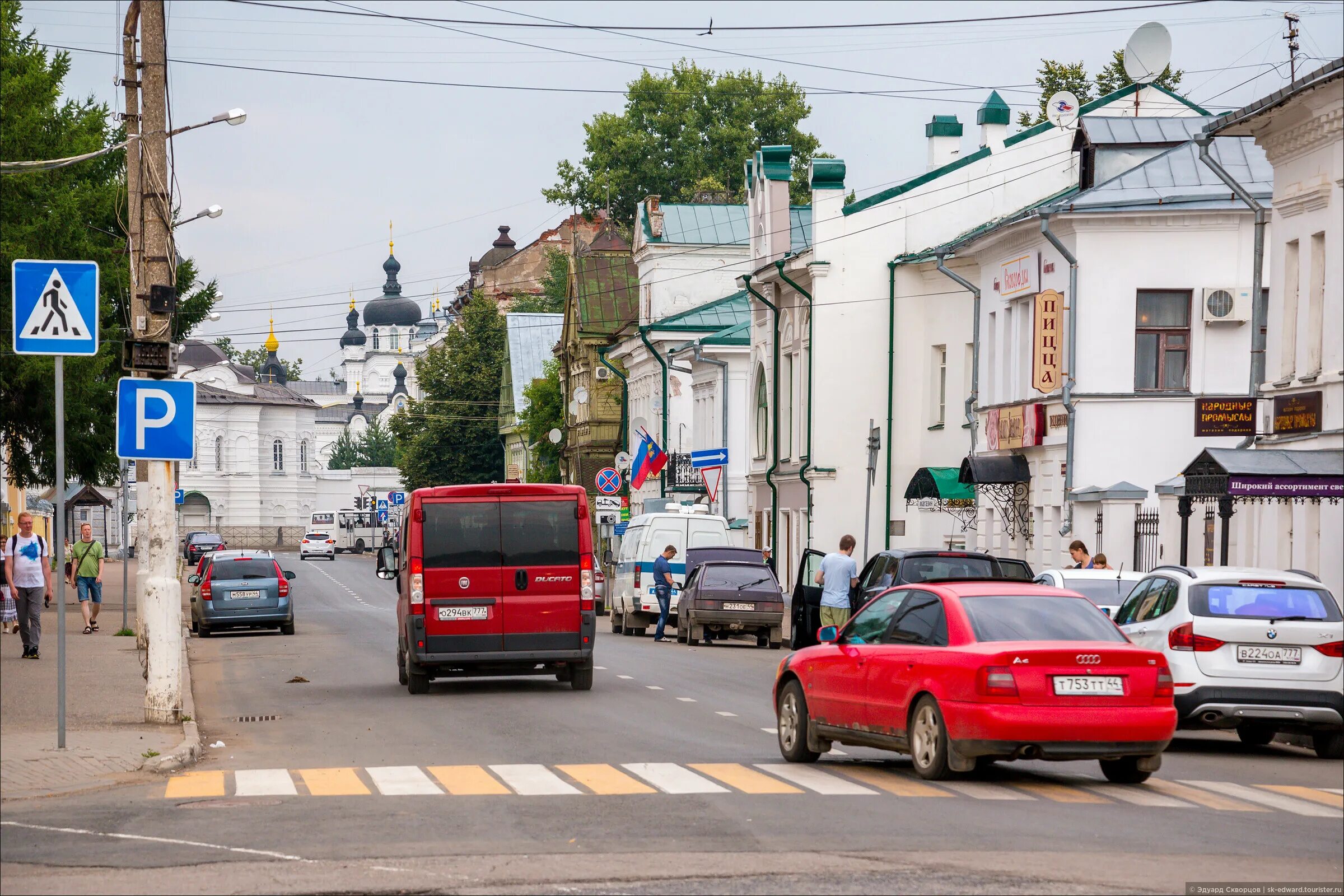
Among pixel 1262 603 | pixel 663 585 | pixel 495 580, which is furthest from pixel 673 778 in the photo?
pixel 663 585

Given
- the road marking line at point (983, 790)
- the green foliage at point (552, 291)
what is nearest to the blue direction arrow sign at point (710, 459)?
the road marking line at point (983, 790)

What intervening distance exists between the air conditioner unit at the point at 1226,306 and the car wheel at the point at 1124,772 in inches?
786

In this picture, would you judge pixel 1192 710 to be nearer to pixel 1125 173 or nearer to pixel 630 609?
pixel 1125 173

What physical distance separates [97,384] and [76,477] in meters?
3.17

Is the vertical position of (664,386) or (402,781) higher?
(664,386)

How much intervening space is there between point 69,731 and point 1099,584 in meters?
10.6

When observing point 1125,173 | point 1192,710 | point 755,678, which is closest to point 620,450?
point 1125,173

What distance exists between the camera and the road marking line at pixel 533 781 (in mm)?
11727

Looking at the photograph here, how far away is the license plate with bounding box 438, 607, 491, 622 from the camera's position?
20297 millimetres

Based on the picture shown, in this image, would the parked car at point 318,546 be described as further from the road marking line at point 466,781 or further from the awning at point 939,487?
the road marking line at point 466,781

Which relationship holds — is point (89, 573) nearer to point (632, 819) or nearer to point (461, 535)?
point (461, 535)

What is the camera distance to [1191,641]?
15.3 meters

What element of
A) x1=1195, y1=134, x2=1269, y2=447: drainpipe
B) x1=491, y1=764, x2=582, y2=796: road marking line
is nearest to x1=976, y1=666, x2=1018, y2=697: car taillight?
x1=491, y1=764, x2=582, y2=796: road marking line

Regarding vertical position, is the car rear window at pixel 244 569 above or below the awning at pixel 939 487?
below
